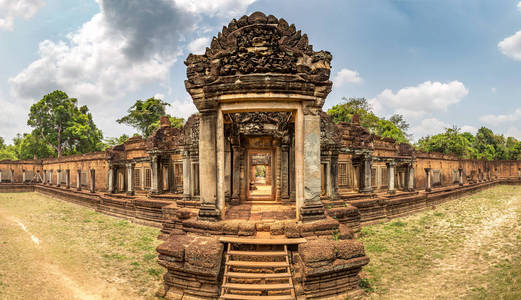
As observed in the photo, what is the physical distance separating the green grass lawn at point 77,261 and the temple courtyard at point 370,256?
0.02m

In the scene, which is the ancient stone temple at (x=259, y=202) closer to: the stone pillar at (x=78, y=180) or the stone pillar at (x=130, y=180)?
the stone pillar at (x=130, y=180)

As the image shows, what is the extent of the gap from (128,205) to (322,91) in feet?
39.8

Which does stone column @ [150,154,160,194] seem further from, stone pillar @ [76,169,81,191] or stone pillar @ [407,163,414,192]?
stone pillar @ [407,163,414,192]

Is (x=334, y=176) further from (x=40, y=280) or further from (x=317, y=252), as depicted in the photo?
(x=40, y=280)

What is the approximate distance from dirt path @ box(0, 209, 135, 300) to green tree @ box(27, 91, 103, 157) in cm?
3313

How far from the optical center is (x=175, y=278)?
16.9 feet

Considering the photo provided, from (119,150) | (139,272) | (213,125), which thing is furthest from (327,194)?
(119,150)

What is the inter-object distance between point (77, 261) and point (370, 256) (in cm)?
882

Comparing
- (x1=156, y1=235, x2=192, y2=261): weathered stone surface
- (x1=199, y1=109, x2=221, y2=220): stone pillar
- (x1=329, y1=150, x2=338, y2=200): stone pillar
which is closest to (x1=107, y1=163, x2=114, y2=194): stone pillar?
(x1=199, y1=109, x2=221, y2=220): stone pillar

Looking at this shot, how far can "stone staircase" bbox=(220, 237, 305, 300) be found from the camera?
463 centimetres

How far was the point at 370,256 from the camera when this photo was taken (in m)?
7.54

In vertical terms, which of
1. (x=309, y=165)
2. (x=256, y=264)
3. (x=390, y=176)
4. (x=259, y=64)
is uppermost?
(x=259, y=64)

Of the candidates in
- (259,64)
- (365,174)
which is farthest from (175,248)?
(365,174)

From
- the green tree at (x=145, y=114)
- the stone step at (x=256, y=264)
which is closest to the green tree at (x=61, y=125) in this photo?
the green tree at (x=145, y=114)
